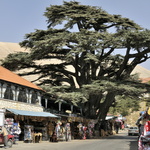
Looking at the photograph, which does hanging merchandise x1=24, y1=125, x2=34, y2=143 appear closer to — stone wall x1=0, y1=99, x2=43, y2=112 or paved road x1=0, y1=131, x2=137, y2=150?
paved road x1=0, y1=131, x2=137, y2=150

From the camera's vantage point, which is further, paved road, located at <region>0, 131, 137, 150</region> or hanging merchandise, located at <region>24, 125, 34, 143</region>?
hanging merchandise, located at <region>24, 125, 34, 143</region>

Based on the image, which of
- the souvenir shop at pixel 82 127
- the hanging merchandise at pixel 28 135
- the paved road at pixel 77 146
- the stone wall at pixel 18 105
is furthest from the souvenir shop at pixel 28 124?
the souvenir shop at pixel 82 127

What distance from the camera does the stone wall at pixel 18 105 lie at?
23.2m

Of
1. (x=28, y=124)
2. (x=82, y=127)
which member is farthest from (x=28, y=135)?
(x=82, y=127)

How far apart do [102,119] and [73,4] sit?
15.9m

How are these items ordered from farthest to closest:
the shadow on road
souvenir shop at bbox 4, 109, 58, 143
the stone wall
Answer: the stone wall, souvenir shop at bbox 4, 109, 58, 143, the shadow on road

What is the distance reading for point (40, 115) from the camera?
25.2 m

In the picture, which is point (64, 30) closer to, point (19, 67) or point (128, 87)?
point (19, 67)

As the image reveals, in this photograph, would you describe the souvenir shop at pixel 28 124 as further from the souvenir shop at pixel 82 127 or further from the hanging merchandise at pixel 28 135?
the souvenir shop at pixel 82 127

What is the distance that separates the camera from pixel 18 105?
2533cm

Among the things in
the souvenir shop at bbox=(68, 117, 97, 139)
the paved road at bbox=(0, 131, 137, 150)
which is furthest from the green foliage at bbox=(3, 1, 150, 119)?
the paved road at bbox=(0, 131, 137, 150)

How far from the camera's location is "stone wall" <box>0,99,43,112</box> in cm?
2325

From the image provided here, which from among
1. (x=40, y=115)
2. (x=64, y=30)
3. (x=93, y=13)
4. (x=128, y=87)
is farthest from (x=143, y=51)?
(x=40, y=115)

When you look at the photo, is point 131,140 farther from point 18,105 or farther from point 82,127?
point 18,105
